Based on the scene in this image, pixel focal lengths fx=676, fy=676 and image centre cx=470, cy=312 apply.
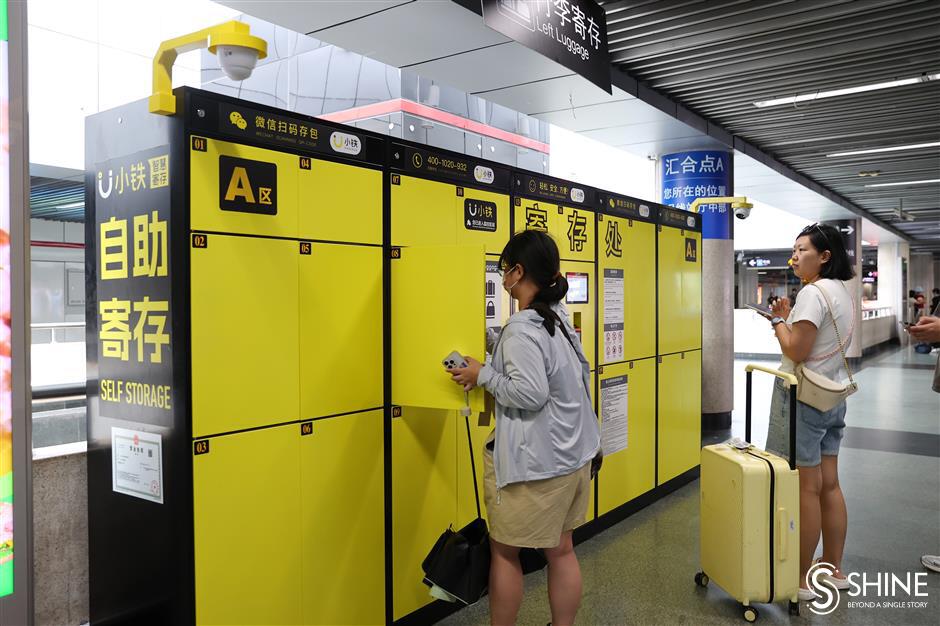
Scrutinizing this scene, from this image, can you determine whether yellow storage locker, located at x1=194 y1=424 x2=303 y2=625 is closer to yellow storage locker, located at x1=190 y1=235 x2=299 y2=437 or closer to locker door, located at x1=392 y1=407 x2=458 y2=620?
yellow storage locker, located at x1=190 y1=235 x2=299 y2=437

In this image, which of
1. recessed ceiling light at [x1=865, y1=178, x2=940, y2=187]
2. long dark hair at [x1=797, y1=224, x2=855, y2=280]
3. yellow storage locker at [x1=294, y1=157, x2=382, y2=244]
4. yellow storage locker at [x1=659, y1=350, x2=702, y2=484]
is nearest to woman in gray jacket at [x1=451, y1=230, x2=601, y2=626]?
yellow storage locker at [x1=294, y1=157, x2=382, y2=244]

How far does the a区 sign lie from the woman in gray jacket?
1.12 m

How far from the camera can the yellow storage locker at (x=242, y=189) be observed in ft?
7.03

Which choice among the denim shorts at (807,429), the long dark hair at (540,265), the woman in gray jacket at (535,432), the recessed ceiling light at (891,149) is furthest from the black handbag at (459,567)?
the recessed ceiling light at (891,149)

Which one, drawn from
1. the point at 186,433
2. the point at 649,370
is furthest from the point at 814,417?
the point at 186,433

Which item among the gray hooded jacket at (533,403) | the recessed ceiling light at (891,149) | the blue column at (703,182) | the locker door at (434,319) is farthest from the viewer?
A: the recessed ceiling light at (891,149)

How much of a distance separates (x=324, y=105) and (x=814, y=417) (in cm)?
924

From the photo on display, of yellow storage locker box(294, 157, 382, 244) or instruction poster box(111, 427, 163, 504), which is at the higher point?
yellow storage locker box(294, 157, 382, 244)

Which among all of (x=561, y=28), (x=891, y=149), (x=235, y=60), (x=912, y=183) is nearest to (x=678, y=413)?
(x=561, y=28)

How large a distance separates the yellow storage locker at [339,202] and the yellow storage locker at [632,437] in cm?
203

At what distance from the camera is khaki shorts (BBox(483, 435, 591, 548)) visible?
237 cm

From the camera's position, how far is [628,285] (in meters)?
4.46

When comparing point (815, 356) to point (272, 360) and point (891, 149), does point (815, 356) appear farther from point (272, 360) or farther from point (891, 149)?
point (891, 149)

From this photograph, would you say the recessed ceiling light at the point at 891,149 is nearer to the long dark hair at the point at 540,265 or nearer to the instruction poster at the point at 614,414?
the instruction poster at the point at 614,414
